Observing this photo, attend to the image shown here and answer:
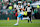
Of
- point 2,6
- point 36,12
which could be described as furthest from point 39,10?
point 2,6

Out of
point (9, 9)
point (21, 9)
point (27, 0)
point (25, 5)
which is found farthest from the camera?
point (9, 9)

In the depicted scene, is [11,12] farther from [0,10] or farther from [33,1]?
[33,1]

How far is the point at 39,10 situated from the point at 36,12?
0.91 ft

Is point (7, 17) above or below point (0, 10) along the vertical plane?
below

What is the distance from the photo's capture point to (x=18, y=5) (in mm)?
6426

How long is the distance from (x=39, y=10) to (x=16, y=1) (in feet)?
7.07

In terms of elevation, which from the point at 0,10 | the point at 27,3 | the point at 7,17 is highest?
the point at 27,3

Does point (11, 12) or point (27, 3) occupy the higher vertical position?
point (27, 3)

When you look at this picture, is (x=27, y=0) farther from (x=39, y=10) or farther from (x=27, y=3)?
(x=39, y=10)

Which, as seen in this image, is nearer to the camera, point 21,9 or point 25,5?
point 21,9

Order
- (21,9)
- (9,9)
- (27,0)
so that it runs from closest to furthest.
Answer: (21,9) → (27,0) → (9,9)

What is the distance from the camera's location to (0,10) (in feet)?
27.4

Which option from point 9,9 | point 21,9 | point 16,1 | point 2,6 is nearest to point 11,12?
point 9,9

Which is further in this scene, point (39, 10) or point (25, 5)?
point (39, 10)
